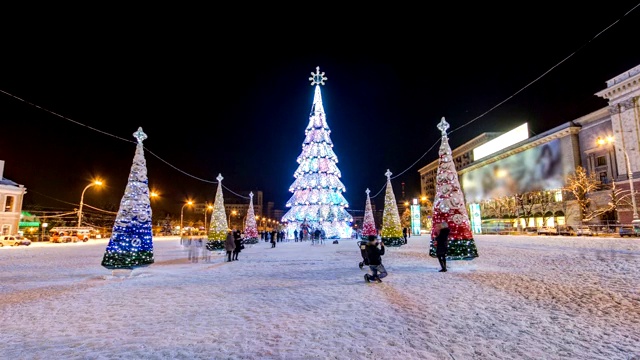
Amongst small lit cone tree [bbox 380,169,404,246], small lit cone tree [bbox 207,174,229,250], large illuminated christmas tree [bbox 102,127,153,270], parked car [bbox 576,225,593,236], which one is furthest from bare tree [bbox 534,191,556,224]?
large illuminated christmas tree [bbox 102,127,153,270]

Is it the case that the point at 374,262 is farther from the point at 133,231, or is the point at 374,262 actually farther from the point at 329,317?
the point at 133,231

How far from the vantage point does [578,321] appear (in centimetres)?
561

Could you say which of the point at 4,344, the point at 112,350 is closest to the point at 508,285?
the point at 112,350

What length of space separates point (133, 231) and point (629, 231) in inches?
1494

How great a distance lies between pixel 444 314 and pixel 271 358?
3.33 m

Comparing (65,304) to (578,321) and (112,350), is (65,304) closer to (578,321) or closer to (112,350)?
(112,350)

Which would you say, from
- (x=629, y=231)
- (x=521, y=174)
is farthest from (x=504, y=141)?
(x=629, y=231)

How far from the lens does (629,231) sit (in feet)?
101

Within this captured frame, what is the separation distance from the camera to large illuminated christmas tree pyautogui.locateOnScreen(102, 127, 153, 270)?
37.7ft

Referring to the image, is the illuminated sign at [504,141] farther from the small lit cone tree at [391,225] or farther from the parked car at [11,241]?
the parked car at [11,241]

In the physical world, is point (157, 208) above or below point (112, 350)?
above

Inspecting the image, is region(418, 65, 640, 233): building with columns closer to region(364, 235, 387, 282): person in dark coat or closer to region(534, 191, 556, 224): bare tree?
region(534, 191, 556, 224): bare tree

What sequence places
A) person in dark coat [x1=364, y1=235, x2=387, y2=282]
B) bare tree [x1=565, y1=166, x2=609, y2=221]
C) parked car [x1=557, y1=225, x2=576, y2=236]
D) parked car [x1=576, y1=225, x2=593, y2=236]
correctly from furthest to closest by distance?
bare tree [x1=565, y1=166, x2=609, y2=221]
parked car [x1=557, y1=225, x2=576, y2=236]
parked car [x1=576, y1=225, x2=593, y2=236]
person in dark coat [x1=364, y1=235, x2=387, y2=282]

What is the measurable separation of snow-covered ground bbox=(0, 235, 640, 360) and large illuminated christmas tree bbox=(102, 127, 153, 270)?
0.99 metres
